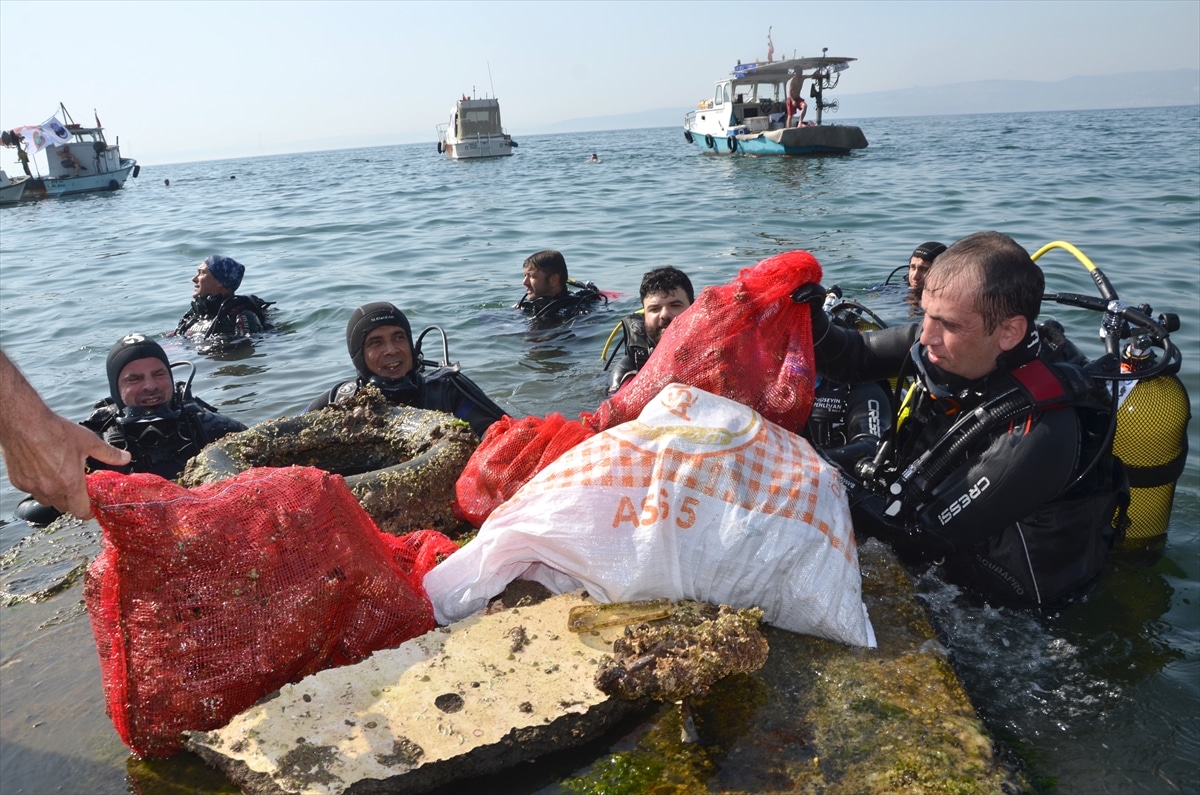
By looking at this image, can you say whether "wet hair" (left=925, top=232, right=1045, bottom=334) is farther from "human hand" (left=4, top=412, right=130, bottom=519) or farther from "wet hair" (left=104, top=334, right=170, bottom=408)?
"wet hair" (left=104, top=334, right=170, bottom=408)

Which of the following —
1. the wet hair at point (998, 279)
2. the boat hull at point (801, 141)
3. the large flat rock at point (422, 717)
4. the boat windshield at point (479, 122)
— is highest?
the boat windshield at point (479, 122)

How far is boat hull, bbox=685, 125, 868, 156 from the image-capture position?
31.3 metres

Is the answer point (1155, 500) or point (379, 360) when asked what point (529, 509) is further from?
point (1155, 500)

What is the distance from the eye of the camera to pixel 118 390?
185 inches

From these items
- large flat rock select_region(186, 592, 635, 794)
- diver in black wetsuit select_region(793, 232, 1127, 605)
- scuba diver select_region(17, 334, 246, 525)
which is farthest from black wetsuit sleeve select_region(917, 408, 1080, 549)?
scuba diver select_region(17, 334, 246, 525)

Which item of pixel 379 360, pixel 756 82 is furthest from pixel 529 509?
pixel 756 82

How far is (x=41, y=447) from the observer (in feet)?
6.36

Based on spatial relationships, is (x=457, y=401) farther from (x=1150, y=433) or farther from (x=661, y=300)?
(x=1150, y=433)

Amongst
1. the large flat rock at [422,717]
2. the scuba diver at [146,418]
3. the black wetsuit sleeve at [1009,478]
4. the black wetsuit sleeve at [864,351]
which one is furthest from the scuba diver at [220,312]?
the black wetsuit sleeve at [1009,478]

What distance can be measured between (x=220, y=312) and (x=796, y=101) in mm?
28577

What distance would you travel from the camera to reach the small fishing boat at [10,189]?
1470 inches

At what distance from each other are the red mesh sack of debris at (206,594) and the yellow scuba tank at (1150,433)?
2964mm

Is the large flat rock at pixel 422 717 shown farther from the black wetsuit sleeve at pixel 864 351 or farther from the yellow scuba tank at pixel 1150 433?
the yellow scuba tank at pixel 1150 433

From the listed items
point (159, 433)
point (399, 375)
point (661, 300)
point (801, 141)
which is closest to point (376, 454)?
point (399, 375)
